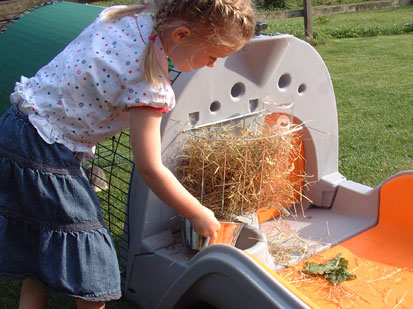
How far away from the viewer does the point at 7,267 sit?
141 centimetres

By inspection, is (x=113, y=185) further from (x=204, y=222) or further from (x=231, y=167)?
(x=204, y=222)

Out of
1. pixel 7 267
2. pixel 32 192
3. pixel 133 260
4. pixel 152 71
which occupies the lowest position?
pixel 133 260

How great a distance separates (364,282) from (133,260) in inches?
29.1

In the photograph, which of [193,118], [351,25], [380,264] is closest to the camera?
[193,118]

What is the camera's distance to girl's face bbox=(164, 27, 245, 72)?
1.27m

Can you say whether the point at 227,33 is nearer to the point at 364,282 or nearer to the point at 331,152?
the point at 364,282

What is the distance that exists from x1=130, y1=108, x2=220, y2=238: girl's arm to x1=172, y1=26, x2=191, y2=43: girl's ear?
0.55 feet

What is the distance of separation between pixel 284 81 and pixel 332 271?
697 millimetres

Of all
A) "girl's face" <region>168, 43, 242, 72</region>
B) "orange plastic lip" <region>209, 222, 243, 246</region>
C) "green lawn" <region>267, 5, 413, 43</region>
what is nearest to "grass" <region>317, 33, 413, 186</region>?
"green lawn" <region>267, 5, 413, 43</region>

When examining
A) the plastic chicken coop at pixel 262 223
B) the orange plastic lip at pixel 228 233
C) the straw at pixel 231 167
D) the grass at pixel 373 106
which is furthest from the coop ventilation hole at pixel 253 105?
the grass at pixel 373 106

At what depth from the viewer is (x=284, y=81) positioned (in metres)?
2.07

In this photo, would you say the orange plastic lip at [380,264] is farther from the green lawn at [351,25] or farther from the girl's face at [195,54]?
the green lawn at [351,25]

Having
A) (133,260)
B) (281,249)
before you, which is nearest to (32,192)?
(133,260)

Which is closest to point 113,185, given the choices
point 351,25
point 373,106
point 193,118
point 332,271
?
point 193,118
